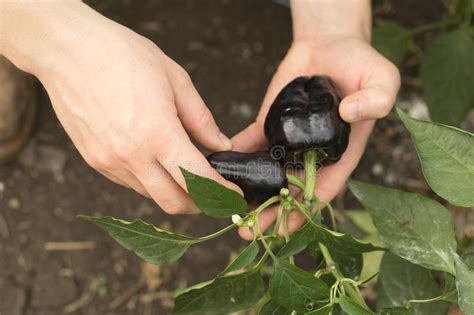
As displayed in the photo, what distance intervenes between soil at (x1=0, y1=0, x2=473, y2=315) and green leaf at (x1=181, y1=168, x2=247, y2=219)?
3.17 feet

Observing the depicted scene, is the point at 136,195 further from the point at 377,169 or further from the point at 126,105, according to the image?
the point at 126,105

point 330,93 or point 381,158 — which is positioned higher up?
point 330,93

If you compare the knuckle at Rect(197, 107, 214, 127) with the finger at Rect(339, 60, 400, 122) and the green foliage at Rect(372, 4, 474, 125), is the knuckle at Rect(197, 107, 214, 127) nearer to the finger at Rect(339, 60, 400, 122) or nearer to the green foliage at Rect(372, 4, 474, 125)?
the finger at Rect(339, 60, 400, 122)

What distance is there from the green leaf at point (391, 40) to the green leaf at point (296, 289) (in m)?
0.95

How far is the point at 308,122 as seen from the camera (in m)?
1.22

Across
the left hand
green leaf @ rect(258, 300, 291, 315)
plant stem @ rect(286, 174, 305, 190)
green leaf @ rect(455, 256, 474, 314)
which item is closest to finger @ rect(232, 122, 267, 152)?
the left hand

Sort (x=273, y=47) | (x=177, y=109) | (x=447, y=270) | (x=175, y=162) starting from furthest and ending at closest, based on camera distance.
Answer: (x=273, y=47), (x=177, y=109), (x=175, y=162), (x=447, y=270)

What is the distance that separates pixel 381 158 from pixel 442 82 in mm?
481

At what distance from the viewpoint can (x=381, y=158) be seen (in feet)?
6.82

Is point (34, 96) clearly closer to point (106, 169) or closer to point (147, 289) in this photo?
point (147, 289)

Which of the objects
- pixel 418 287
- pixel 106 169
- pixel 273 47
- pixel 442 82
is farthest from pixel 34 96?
pixel 418 287

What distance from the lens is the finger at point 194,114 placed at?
3.98 feet

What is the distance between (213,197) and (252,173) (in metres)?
0.24

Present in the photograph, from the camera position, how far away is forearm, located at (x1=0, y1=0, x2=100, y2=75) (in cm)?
118
